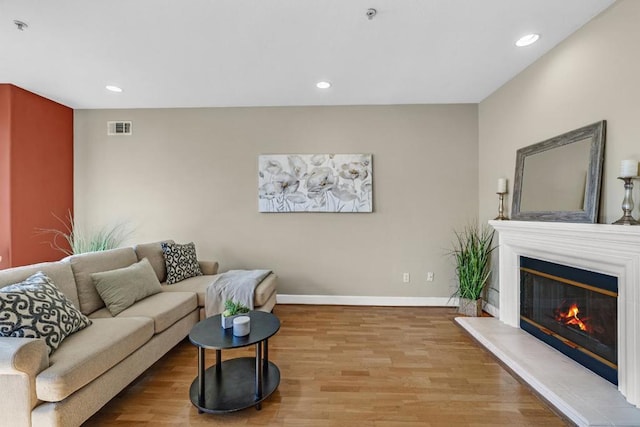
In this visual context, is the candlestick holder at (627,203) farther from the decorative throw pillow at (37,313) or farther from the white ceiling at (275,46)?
the decorative throw pillow at (37,313)

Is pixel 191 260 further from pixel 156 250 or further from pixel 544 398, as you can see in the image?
pixel 544 398

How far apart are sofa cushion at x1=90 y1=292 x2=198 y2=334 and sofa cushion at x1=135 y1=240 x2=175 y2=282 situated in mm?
491

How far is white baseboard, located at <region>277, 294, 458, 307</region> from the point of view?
3.70 metres

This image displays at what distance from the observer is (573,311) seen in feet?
7.54

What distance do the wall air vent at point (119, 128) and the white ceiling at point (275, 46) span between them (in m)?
0.41

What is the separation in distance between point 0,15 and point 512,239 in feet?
15.1

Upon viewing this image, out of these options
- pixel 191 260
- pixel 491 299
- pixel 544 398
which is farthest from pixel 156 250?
pixel 491 299

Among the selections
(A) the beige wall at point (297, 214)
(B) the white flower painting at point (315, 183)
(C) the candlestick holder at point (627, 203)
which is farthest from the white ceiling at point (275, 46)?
(C) the candlestick holder at point (627, 203)

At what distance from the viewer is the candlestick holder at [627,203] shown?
1788mm

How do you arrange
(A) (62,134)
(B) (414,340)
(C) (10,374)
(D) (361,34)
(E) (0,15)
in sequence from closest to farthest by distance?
(C) (10,374) < (E) (0,15) < (D) (361,34) < (B) (414,340) < (A) (62,134)

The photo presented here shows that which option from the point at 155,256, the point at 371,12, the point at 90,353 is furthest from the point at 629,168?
the point at 155,256

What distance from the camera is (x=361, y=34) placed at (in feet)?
7.40

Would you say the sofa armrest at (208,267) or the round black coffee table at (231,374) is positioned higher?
the sofa armrest at (208,267)

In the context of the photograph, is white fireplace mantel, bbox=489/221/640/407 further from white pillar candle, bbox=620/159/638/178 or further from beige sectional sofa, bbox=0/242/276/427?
beige sectional sofa, bbox=0/242/276/427
